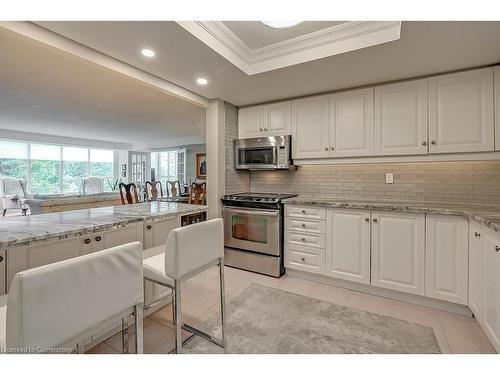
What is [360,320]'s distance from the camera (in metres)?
1.99

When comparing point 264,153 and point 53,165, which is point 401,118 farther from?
point 53,165

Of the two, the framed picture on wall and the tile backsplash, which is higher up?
the framed picture on wall

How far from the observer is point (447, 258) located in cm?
208

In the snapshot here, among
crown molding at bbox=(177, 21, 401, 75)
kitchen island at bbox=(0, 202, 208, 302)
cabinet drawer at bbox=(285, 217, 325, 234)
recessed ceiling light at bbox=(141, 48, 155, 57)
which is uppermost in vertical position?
crown molding at bbox=(177, 21, 401, 75)

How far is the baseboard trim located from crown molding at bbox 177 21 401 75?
7.22 ft

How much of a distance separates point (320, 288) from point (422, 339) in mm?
966

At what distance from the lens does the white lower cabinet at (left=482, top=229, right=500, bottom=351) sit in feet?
5.00

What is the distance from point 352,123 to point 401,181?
85 cm

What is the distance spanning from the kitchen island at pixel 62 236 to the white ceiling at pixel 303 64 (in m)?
1.29

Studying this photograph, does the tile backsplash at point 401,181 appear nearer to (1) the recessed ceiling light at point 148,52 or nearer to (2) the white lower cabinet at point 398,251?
(2) the white lower cabinet at point 398,251

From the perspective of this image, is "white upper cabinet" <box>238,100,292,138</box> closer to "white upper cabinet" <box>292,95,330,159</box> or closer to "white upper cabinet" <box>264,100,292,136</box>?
"white upper cabinet" <box>264,100,292,136</box>

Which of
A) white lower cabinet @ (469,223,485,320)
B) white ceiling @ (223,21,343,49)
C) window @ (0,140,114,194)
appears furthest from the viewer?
window @ (0,140,114,194)

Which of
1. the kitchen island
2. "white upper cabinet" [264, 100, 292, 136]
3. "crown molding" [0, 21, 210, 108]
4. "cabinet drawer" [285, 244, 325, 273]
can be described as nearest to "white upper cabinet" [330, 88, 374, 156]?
"white upper cabinet" [264, 100, 292, 136]

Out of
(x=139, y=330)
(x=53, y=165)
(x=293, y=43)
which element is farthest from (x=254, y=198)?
(x=53, y=165)
